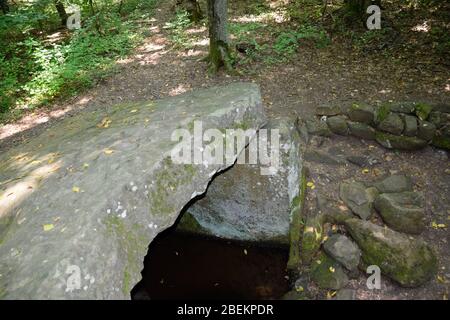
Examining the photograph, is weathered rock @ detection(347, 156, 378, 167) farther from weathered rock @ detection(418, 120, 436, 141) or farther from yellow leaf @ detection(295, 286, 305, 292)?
yellow leaf @ detection(295, 286, 305, 292)

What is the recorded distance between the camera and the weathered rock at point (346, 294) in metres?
4.57

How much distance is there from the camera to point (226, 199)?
18.7ft

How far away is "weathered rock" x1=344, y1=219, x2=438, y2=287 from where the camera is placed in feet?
15.0

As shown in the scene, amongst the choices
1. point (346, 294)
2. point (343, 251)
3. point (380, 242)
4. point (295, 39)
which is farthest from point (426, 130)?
point (295, 39)

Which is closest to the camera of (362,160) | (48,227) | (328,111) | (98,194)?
(48,227)

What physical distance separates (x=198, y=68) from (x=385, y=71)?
13.9ft

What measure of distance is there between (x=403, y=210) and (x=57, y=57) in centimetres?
911

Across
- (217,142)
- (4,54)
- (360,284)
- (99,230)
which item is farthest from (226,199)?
(4,54)

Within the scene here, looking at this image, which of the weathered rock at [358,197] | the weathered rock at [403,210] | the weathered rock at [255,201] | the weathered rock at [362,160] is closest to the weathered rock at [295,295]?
the weathered rock at [255,201]

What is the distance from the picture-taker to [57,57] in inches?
374

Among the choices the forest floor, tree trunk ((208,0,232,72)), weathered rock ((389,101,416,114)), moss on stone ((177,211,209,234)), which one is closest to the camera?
moss on stone ((177,211,209,234))

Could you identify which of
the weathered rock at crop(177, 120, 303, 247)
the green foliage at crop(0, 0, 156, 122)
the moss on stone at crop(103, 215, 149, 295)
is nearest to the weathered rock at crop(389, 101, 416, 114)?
the weathered rock at crop(177, 120, 303, 247)

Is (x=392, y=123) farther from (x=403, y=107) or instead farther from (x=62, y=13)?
(x=62, y=13)

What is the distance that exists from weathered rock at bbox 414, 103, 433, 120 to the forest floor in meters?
0.49
